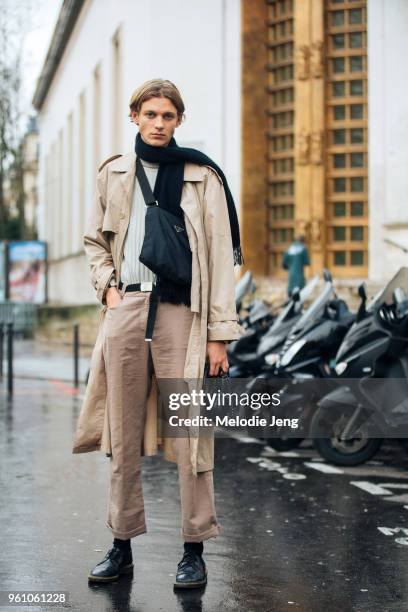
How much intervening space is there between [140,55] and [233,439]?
607 inches

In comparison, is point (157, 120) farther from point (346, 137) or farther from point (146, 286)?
point (346, 137)

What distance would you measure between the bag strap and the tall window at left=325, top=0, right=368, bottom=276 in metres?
16.6

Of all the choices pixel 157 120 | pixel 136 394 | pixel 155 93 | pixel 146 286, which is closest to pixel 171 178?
pixel 157 120

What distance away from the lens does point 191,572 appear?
4.57 meters

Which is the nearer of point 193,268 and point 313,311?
point 193,268

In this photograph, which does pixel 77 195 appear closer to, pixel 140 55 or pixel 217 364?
pixel 140 55

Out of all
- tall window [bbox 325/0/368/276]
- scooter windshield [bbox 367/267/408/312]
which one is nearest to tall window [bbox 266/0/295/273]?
tall window [bbox 325/0/368/276]

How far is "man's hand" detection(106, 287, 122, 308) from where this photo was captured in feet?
15.2

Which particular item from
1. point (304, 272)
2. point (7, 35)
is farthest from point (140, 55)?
point (7, 35)

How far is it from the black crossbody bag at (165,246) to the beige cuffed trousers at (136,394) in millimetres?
153

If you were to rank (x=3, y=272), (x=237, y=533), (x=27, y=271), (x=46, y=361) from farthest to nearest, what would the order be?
1. (x=3, y=272)
2. (x=27, y=271)
3. (x=46, y=361)
4. (x=237, y=533)

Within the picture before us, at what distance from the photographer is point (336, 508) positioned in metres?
6.49

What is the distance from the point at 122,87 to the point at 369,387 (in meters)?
20.7

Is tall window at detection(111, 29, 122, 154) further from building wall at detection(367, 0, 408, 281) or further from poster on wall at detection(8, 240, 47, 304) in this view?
building wall at detection(367, 0, 408, 281)
